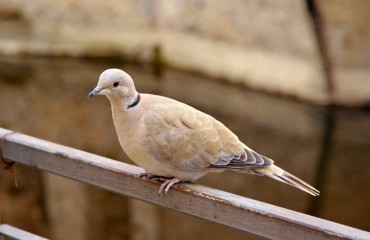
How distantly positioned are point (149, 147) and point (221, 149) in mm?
194

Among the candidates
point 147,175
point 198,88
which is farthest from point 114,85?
point 198,88

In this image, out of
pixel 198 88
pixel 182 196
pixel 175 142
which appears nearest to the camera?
pixel 182 196

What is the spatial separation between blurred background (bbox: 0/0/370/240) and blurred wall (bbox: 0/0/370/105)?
1 centimetres

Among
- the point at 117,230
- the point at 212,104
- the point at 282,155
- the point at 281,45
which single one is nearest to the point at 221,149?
the point at 117,230

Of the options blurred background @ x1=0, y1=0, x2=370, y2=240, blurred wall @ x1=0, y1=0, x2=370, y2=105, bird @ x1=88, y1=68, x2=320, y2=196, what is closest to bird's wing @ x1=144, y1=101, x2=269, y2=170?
bird @ x1=88, y1=68, x2=320, y2=196

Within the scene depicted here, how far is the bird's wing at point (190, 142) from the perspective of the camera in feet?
5.28

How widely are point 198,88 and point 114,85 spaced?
19.7 feet

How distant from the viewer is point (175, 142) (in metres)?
1.64

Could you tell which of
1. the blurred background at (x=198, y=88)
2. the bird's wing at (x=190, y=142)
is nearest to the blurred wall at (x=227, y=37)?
the blurred background at (x=198, y=88)

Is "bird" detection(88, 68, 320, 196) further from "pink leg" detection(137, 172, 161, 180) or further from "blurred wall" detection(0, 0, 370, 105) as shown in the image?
"blurred wall" detection(0, 0, 370, 105)

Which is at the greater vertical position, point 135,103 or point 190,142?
point 135,103

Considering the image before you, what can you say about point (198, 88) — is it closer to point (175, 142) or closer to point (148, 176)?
point (175, 142)

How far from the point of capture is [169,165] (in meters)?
1.64

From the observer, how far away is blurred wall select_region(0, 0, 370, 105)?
6656 millimetres
